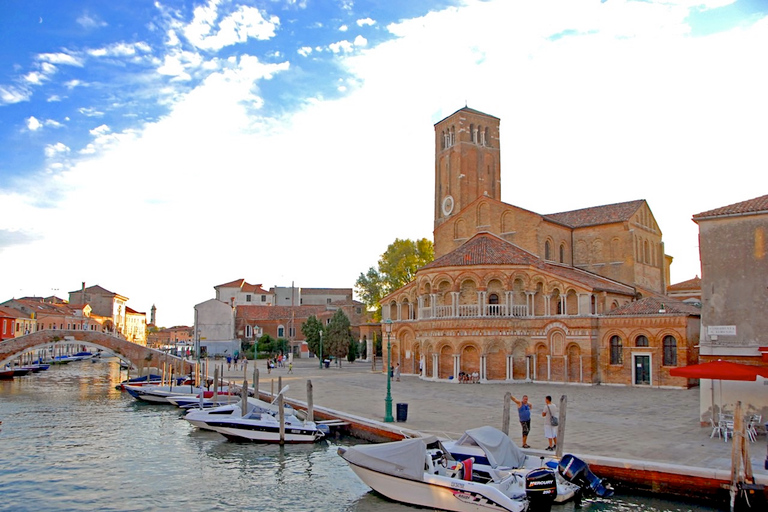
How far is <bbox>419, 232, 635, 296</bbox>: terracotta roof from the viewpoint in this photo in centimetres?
3491

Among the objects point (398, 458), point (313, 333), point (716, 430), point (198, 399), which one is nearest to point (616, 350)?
point (716, 430)

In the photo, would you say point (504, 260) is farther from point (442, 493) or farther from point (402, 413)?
point (442, 493)

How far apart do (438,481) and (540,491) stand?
2062mm

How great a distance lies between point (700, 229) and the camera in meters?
17.9

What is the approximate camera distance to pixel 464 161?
4988 cm

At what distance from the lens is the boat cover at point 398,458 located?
13.0m

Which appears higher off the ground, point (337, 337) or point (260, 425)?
point (337, 337)

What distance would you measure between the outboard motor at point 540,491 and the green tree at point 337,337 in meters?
41.5

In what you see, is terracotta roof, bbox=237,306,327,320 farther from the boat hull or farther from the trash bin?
the boat hull

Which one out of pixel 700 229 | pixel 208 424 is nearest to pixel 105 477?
pixel 208 424

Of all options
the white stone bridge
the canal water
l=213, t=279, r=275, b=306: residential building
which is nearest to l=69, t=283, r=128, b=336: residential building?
l=213, t=279, r=275, b=306: residential building

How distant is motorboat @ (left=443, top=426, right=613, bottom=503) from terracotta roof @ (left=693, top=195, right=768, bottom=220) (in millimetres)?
8845

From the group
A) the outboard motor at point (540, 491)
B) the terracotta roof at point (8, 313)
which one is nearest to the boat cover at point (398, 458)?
the outboard motor at point (540, 491)

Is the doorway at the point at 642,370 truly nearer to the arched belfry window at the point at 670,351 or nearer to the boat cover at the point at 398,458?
the arched belfry window at the point at 670,351
